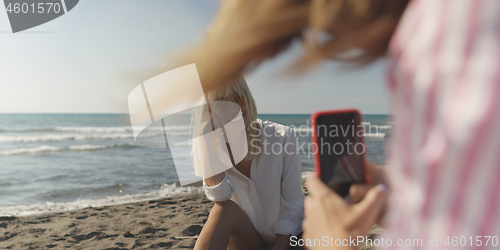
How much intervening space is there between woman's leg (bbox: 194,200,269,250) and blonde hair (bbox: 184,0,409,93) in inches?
72.7

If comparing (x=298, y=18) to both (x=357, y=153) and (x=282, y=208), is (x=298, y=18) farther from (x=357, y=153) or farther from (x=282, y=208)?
(x=282, y=208)

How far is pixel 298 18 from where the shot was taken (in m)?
0.50

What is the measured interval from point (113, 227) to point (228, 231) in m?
2.68

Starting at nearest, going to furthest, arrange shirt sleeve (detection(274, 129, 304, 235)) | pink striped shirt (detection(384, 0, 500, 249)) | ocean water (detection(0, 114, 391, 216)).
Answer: pink striped shirt (detection(384, 0, 500, 249)) → shirt sleeve (detection(274, 129, 304, 235)) → ocean water (detection(0, 114, 391, 216))

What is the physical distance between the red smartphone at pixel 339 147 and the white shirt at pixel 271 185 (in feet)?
6.14

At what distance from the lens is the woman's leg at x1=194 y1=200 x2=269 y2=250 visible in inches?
85.5

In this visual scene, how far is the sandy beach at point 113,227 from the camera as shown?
11.9ft

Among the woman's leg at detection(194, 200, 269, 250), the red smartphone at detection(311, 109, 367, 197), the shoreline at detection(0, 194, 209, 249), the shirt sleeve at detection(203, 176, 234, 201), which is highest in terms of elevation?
the red smartphone at detection(311, 109, 367, 197)

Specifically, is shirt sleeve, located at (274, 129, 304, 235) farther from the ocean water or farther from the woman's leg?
the ocean water

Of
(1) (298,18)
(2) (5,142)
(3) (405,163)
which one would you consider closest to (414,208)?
(3) (405,163)

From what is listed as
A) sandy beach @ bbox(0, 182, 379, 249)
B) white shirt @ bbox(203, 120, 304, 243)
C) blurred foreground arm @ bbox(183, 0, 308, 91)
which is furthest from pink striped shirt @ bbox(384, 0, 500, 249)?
sandy beach @ bbox(0, 182, 379, 249)

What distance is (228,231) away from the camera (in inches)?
88.7

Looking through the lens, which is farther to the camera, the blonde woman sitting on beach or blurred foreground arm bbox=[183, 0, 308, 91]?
the blonde woman sitting on beach

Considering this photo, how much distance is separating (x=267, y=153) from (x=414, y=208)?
219 centimetres
